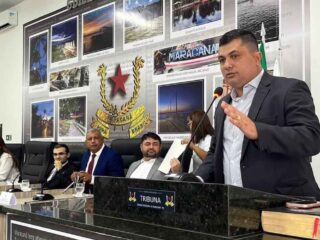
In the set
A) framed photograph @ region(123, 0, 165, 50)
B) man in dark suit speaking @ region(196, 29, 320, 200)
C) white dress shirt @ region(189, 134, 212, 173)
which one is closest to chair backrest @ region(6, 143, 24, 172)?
framed photograph @ region(123, 0, 165, 50)

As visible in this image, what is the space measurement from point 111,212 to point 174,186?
1.02 ft

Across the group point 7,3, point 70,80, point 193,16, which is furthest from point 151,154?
point 7,3

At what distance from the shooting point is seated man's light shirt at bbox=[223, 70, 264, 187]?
1525 millimetres

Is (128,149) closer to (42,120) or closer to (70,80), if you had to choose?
(70,80)

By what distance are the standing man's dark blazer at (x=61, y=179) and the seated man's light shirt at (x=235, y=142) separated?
8.15ft

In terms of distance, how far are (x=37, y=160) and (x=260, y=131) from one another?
13.0ft

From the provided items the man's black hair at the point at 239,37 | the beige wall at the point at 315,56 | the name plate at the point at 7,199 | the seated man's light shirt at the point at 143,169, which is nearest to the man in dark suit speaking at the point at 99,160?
the seated man's light shirt at the point at 143,169

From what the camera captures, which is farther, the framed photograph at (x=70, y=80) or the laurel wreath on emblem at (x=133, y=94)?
the framed photograph at (x=70, y=80)

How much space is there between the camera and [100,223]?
1166 mm

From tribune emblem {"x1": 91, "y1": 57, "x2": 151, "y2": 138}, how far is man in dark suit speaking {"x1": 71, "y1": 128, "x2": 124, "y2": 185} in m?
0.43

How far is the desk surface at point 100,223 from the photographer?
39.8 inches

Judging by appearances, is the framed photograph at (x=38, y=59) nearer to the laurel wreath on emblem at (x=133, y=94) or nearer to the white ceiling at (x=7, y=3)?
the white ceiling at (x=7, y=3)

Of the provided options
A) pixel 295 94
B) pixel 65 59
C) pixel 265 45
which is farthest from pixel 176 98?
pixel 295 94

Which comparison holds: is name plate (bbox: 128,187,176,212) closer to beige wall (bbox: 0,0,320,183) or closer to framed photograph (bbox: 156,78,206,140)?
framed photograph (bbox: 156,78,206,140)
